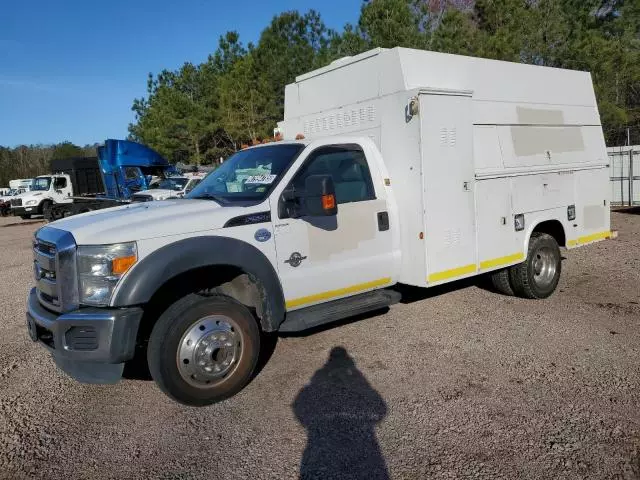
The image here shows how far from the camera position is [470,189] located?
5.63 m

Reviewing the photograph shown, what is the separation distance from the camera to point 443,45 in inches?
702

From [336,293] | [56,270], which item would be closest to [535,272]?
[336,293]

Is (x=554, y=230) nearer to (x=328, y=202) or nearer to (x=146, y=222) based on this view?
(x=328, y=202)

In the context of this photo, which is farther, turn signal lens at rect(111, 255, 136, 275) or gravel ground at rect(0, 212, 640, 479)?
turn signal lens at rect(111, 255, 136, 275)

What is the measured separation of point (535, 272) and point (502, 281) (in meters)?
0.40

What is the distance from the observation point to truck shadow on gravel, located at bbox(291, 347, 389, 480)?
329 cm

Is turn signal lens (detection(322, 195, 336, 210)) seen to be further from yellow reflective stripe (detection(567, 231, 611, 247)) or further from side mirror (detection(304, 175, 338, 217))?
yellow reflective stripe (detection(567, 231, 611, 247))

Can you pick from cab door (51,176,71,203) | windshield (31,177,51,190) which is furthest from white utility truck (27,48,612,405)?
windshield (31,177,51,190)

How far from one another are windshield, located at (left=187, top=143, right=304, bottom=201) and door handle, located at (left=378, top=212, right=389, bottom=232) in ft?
3.28

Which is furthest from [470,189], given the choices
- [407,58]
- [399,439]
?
[399,439]

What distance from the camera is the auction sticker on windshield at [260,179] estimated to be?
4691mm

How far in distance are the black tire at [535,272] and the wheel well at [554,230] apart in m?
0.11

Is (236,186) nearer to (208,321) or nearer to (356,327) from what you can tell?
(208,321)

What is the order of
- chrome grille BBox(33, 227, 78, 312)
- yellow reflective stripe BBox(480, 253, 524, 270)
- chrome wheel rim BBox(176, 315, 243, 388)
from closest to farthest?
1. chrome grille BBox(33, 227, 78, 312)
2. chrome wheel rim BBox(176, 315, 243, 388)
3. yellow reflective stripe BBox(480, 253, 524, 270)
